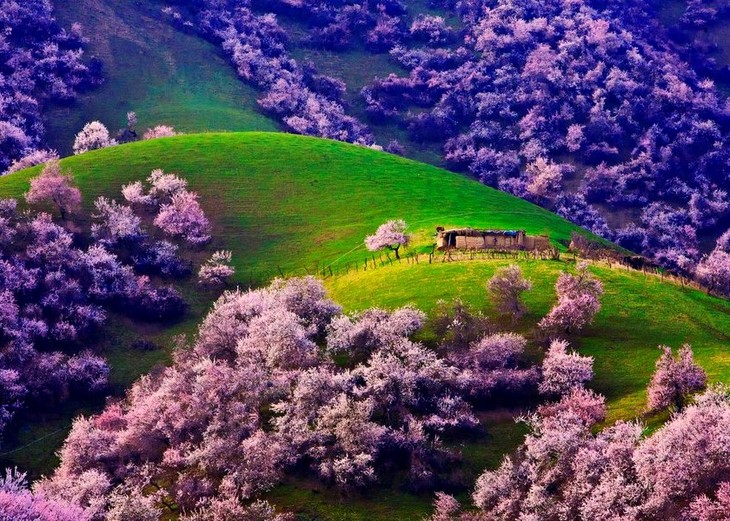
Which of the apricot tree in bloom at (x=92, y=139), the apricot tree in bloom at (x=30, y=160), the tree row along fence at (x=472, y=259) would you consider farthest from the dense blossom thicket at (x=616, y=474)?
the apricot tree in bloom at (x=92, y=139)

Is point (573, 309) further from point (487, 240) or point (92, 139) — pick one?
point (92, 139)

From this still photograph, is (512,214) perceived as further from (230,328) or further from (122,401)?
(122,401)


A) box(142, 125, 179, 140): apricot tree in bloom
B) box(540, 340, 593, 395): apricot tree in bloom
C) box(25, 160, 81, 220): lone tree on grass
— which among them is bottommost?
box(540, 340, 593, 395): apricot tree in bloom

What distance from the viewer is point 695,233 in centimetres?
13538

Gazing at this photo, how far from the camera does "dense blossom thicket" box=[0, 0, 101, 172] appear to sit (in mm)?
127438

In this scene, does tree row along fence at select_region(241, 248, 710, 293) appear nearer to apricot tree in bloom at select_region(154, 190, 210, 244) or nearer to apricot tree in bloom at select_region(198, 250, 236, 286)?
apricot tree in bloom at select_region(198, 250, 236, 286)

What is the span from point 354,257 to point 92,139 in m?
62.6

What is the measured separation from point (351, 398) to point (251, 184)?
5305 cm

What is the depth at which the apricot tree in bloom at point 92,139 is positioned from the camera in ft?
401

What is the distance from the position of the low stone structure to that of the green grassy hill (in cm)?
336

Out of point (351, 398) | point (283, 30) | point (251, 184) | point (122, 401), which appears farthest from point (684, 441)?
point (283, 30)

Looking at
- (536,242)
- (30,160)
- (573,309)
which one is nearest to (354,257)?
(536,242)

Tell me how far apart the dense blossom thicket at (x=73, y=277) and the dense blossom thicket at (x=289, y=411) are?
8.60 metres

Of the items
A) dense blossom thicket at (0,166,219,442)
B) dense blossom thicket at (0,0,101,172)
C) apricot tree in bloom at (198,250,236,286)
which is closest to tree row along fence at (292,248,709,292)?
apricot tree in bloom at (198,250,236,286)
